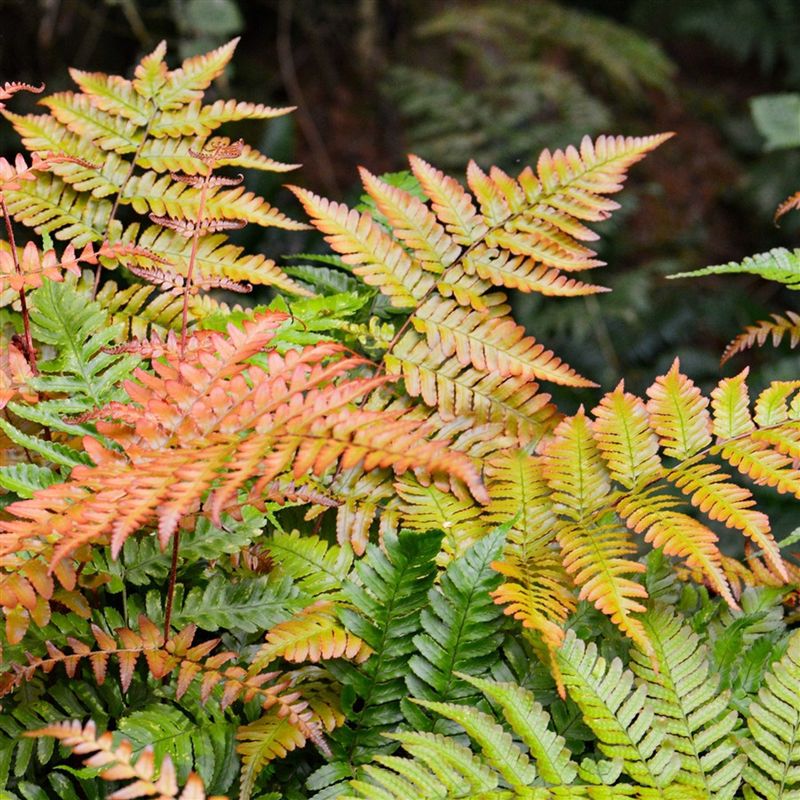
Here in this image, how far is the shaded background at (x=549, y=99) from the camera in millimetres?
3668

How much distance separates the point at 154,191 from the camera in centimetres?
136

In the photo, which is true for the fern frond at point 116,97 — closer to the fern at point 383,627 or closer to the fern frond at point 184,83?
the fern frond at point 184,83

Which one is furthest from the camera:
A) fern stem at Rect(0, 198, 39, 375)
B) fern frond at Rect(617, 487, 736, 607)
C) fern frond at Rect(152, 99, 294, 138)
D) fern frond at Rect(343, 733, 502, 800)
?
fern frond at Rect(152, 99, 294, 138)

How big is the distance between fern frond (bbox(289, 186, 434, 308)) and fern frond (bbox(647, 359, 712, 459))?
0.39 meters

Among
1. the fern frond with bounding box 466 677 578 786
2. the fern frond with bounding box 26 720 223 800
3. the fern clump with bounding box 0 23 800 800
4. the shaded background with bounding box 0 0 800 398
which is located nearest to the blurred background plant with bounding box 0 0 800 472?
the shaded background with bounding box 0 0 800 398

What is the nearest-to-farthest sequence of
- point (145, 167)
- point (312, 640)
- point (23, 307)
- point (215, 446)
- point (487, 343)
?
point (215, 446), point (312, 640), point (23, 307), point (487, 343), point (145, 167)

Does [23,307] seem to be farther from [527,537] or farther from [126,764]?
[527,537]

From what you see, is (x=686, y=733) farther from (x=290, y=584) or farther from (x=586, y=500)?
(x=290, y=584)

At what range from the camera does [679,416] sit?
117 cm

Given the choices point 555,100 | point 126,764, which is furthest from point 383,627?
point 555,100

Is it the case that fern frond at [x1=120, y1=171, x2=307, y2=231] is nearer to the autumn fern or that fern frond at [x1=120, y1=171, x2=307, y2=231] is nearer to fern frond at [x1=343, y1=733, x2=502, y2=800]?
the autumn fern

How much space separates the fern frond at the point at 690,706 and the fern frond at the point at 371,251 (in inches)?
23.4

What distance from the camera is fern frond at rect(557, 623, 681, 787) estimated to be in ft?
3.18

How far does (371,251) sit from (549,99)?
351cm
